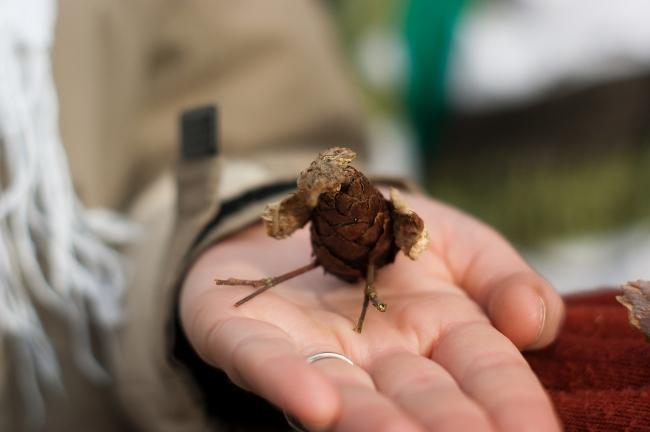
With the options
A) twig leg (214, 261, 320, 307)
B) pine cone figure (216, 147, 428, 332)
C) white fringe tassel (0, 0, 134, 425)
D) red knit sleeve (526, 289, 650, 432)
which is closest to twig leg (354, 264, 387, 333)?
pine cone figure (216, 147, 428, 332)

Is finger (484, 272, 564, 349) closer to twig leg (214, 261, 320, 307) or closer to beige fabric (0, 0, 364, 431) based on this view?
twig leg (214, 261, 320, 307)

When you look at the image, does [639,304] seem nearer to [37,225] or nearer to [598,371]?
[598,371]

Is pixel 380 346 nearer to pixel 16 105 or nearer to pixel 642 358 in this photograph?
pixel 642 358

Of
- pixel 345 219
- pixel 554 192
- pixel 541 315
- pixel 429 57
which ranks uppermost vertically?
pixel 429 57

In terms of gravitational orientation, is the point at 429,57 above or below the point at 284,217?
→ above

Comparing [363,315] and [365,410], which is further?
[363,315]

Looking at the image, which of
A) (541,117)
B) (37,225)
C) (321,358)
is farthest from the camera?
(541,117)

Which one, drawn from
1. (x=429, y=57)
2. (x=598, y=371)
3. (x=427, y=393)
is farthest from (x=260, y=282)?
(x=429, y=57)

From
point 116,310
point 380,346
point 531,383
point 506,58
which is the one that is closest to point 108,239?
point 116,310
